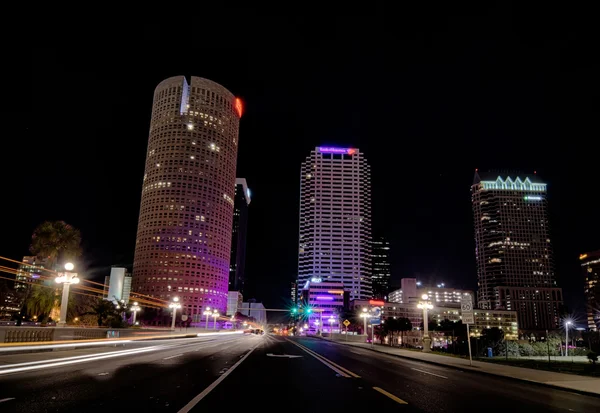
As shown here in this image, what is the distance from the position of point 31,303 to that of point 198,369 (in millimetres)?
37814

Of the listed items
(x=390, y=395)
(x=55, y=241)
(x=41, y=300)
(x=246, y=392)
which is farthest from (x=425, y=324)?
(x=55, y=241)

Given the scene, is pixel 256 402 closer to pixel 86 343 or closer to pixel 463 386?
pixel 463 386

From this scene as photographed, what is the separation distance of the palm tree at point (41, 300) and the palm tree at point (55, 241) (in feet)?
15.9

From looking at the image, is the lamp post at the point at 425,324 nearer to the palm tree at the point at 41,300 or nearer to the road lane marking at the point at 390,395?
the road lane marking at the point at 390,395

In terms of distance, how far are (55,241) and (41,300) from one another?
7.10 metres

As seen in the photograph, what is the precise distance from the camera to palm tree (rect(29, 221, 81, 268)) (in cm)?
4878

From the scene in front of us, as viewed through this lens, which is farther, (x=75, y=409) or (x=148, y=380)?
(x=148, y=380)

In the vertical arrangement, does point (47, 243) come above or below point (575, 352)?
above

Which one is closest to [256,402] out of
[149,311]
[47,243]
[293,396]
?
[293,396]

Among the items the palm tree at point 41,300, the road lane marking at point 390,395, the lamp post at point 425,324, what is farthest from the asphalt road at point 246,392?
the palm tree at point 41,300

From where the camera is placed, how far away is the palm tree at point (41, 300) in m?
44.9

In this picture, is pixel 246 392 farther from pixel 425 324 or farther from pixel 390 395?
pixel 425 324

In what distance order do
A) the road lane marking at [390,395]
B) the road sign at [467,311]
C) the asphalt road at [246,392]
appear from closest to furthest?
the asphalt road at [246,392], the road lane marking at [390,395], the road sign at [467,311]

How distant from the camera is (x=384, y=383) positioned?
13570 mm
